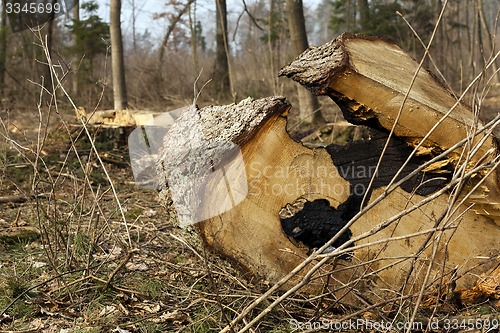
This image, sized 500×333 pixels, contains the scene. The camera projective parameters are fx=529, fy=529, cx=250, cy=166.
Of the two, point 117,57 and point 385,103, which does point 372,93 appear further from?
point 117,57

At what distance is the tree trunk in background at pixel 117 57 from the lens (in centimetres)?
793

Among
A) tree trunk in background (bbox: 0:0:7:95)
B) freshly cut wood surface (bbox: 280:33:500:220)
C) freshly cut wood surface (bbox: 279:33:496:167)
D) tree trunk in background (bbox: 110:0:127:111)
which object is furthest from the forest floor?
tree trunk in background (bbox: 0:0:7:95)

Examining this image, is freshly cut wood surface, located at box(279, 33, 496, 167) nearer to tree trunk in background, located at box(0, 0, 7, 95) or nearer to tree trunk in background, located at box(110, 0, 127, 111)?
tree trunk in background, located at box(110, 0, 127, 111)

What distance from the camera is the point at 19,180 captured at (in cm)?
513

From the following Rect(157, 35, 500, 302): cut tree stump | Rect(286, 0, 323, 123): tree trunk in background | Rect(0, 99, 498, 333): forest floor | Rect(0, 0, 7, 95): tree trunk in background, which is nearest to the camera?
Rect(0, 99, 498, 333): forest floor

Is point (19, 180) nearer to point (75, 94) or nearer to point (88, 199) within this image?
point (88, 199)

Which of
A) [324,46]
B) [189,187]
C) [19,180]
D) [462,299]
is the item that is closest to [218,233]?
[189,187]

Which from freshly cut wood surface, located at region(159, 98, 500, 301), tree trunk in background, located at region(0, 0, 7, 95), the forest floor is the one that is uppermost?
tree trunk in background, located at region(0, 0, 7, 95)

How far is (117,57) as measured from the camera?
320 inches

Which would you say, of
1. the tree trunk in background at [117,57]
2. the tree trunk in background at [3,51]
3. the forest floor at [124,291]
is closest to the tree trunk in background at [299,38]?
the tree trunk in background at [117,57]

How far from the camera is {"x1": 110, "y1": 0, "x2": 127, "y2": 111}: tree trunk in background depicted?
7.93 metres

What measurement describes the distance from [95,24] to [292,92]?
540 centimetres

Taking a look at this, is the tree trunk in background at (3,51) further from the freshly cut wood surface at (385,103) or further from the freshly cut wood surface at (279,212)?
the freshly cut wood surface at (385,103)

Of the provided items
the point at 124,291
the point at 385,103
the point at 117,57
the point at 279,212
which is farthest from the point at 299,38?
the point at 124,291
